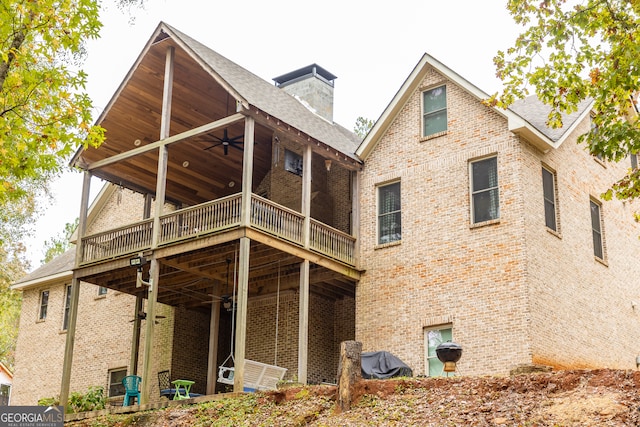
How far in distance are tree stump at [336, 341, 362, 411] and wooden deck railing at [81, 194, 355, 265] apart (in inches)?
185

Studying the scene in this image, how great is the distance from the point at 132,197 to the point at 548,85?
621 inches

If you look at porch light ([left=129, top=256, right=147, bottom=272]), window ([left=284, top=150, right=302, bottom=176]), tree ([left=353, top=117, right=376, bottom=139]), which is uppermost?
tree ([left=353, top=117, right=376, bottom=139])

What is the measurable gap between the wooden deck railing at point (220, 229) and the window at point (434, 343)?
2862 mm

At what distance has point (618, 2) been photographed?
49.8ft

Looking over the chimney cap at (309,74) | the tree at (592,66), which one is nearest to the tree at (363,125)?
the chimney cap at (309,74)

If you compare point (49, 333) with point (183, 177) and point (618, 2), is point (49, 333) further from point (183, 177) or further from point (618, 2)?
point (618, 2)

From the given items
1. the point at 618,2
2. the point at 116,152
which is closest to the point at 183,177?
the point at 116,152

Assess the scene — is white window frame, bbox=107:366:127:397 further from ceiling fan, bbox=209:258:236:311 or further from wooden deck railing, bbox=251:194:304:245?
wooden deck railing, bbox=251:194:304:245

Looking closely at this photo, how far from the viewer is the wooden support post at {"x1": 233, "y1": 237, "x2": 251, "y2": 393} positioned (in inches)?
667

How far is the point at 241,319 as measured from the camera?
17219 mm

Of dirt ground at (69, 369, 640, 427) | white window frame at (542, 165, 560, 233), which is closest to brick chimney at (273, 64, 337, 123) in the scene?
white window frame at (542, 165, 560, 233)

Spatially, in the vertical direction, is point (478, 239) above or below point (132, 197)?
below

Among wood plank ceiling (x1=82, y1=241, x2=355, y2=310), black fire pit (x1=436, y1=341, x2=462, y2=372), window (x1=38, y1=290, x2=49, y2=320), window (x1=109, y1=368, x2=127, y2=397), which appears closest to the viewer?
black fire pit (x1=436, y1=341, x2=462, y2=372)

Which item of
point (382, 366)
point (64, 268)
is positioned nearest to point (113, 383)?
point (64, 268)
